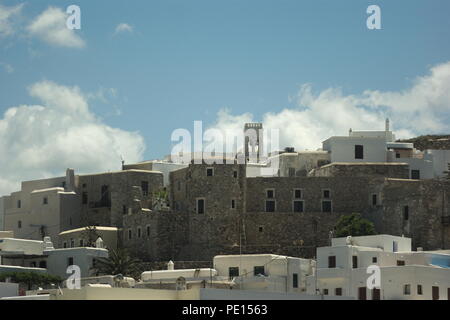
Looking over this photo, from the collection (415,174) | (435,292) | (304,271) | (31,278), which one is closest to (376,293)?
(435,292)

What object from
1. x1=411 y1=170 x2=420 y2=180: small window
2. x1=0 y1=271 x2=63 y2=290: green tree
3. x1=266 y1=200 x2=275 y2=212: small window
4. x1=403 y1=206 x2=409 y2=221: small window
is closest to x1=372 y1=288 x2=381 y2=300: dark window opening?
x1=403 y1=206 x2=409 y2=221: small window

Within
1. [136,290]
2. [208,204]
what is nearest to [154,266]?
[208,204]

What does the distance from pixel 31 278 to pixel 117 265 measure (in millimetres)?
5246

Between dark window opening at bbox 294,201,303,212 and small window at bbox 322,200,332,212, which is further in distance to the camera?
small window at bbox 322,200,332,212

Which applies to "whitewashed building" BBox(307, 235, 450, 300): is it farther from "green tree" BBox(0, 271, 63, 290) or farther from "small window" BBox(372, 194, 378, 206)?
"green tree" BBox(0, 271, 63, 290)

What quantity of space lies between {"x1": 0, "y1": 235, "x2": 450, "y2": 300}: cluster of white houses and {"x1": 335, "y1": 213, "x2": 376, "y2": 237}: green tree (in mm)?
3674

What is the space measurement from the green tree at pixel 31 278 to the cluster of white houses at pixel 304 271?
59.6 inches

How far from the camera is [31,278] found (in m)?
73.8

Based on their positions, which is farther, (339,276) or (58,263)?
(58,263)

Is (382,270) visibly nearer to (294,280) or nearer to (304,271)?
(304,271)

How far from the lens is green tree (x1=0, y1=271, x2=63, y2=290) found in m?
73.1

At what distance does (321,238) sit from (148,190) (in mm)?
11522

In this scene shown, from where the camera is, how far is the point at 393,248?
240 feet
